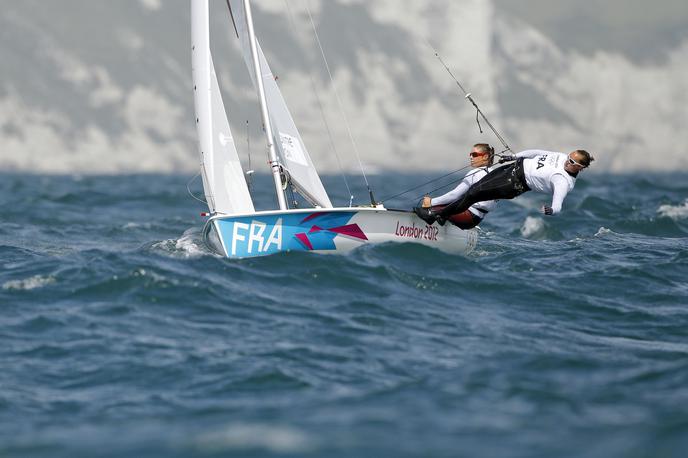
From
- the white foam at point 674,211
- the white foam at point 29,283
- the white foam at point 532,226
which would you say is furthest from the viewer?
the white foam at point 674,211

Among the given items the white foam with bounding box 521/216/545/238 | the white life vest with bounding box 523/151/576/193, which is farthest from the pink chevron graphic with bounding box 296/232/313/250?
the white foam with bounding box 521/216/545/238

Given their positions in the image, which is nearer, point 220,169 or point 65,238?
point 220,169

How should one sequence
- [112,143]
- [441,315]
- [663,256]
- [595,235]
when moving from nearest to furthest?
[441,315]
[663,256]
[595,235]
[112,143]

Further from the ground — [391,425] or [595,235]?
[595,235]

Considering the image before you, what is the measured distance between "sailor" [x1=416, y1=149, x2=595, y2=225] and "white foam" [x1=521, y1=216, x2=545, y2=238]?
466 centimetres

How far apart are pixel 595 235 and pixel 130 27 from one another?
169720mm

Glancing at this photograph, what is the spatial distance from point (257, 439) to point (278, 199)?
25.5 feet

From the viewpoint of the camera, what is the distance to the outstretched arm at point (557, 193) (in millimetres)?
13086

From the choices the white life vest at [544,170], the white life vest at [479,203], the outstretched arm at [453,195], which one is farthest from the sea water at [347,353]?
the white life vest at [544,170]

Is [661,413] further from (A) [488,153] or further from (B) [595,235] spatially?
(B) [595,235]

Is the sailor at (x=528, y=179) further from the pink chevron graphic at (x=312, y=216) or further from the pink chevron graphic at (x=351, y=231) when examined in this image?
the pink chevron graphic at (x=312, y=216)

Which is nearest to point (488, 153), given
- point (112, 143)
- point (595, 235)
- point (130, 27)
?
point (595, 235)

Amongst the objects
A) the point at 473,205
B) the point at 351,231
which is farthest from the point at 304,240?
the point at 473,205

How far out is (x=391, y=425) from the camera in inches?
276
